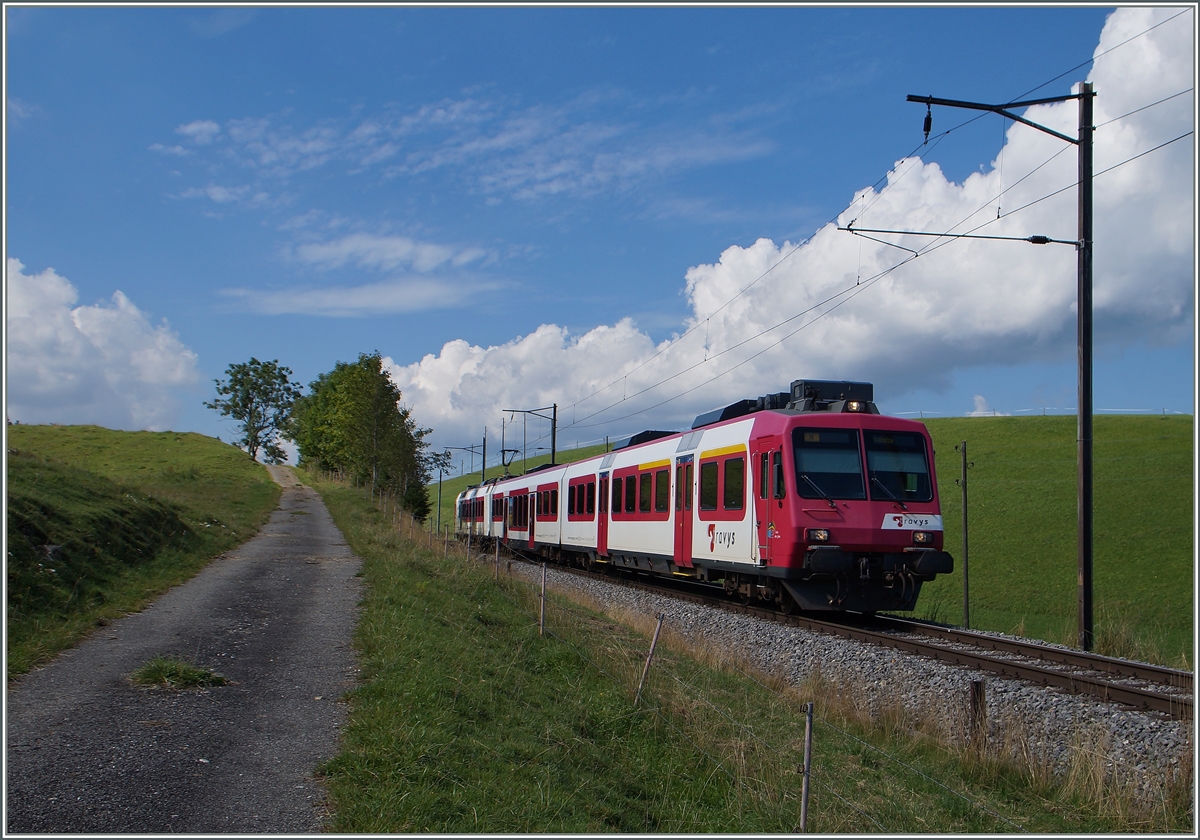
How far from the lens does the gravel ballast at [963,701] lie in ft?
24.4

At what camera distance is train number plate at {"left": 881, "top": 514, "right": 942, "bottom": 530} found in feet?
43.9

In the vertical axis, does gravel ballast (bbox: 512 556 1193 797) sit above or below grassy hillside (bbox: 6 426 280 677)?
below

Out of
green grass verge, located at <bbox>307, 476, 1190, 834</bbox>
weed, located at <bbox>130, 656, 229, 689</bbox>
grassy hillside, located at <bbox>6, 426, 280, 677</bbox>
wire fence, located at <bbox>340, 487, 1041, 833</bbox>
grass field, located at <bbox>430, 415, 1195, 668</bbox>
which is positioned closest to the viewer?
green grass verge, located at <bbox>307, 476, 1190, 834</bbox>

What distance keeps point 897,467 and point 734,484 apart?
2.75 m

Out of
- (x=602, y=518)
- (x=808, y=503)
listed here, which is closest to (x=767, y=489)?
(x=808, y=503)

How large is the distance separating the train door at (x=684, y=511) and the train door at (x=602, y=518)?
5.36 m

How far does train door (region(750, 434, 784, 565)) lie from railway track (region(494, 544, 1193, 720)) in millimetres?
1417

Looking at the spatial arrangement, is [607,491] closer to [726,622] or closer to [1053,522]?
[726,622]

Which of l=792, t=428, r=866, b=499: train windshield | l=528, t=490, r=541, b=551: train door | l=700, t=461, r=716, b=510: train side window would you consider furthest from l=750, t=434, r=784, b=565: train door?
l=528, t=490, r=541, b=551: train door

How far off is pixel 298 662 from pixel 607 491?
14.5 metres

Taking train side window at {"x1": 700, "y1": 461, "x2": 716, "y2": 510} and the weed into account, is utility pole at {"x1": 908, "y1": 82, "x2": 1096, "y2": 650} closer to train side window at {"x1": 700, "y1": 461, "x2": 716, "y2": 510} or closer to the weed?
train side window at {"x1": 700, "y1": 461, "x2": 716, "y2": 510}

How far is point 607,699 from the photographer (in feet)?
28.2

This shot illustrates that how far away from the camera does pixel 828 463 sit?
13.5m

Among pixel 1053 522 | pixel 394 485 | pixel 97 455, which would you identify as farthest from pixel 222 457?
pixel 1053 522
